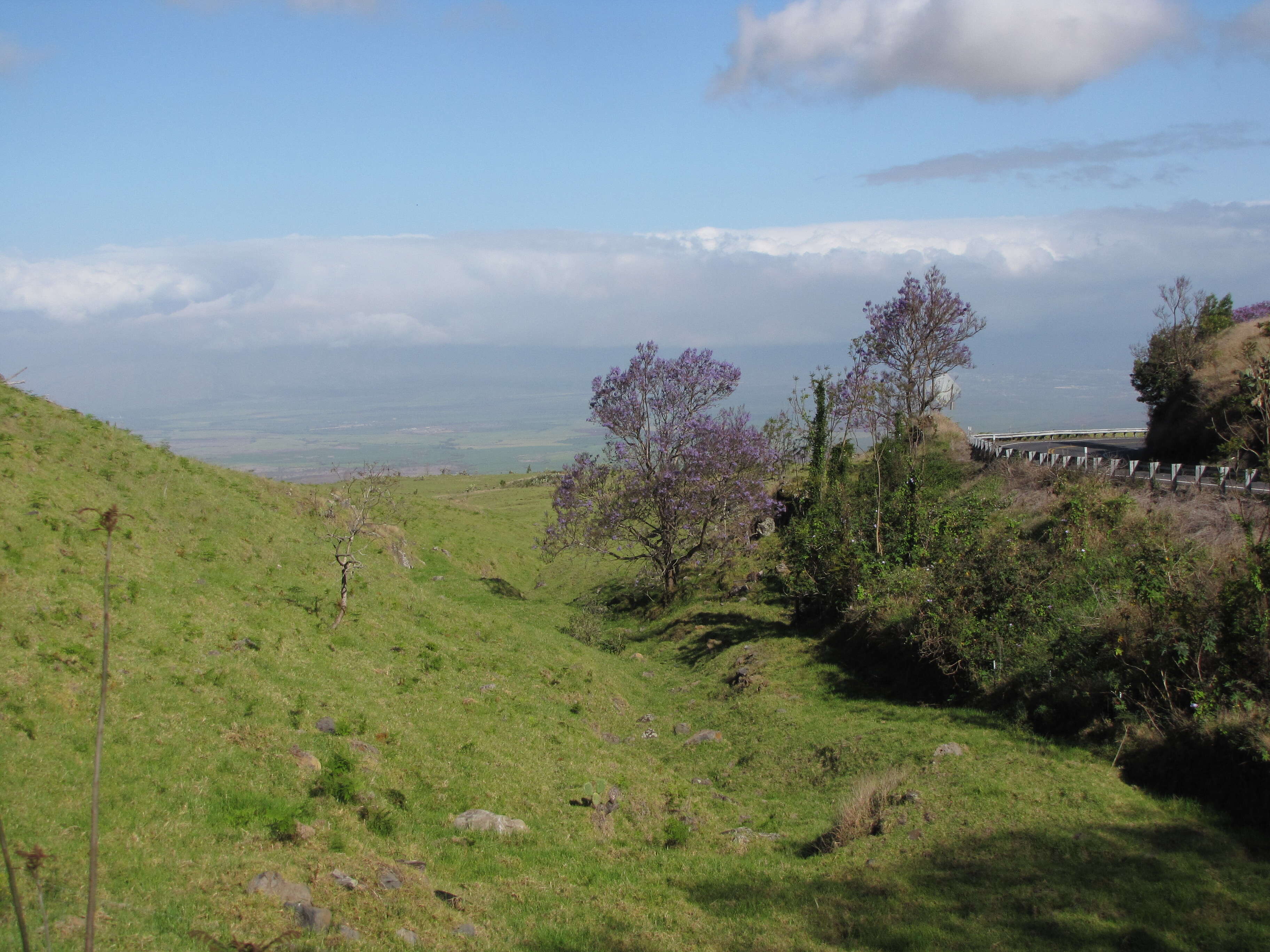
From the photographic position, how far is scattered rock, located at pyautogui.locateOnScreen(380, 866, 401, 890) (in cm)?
998

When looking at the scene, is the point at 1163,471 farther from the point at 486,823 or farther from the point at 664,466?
the point at 486,823

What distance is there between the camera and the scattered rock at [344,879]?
967cm

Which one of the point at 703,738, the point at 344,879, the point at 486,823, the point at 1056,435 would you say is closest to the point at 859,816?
the point at 486,823

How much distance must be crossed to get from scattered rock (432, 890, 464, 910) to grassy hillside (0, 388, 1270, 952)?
2.7 inches

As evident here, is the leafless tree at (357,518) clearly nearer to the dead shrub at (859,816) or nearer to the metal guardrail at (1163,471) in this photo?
the dead shrub at (859,816)

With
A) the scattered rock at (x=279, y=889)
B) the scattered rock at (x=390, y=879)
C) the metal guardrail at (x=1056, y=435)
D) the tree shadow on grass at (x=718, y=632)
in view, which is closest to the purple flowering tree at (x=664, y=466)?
the tree shadow on grass at (x=718, y=632)

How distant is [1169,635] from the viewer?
590 inches

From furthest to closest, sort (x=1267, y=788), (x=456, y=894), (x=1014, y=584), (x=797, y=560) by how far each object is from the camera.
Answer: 1. (x=797, y=560)
2. (x=1014, y=584)
3. (x=1267, y=788)
4. (x=456, y=894)

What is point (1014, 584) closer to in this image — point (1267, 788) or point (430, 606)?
point (1267, 788)

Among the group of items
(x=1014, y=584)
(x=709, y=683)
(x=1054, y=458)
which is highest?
(x=1054, y=458)

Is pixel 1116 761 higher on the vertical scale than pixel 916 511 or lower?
lower

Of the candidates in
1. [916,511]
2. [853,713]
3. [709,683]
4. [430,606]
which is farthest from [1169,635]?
[430,606]

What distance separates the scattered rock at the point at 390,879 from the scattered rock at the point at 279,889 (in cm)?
106

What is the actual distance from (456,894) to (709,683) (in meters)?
15.2
